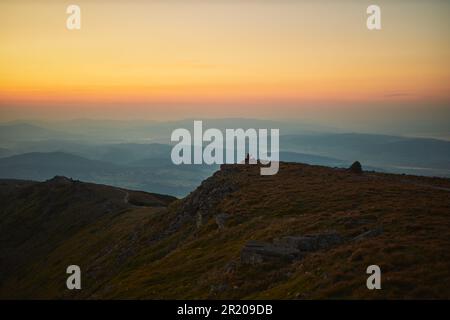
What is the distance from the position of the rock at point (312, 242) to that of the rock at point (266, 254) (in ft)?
3.34

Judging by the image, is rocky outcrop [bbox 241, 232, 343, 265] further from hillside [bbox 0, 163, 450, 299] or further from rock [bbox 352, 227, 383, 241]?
rock [bbox 352, 227, 383, 241]

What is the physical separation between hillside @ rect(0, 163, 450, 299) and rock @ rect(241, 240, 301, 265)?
0.09m

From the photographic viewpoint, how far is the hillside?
34.1 metres

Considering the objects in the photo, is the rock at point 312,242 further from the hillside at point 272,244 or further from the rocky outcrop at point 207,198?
the rocky outcrop at point 207,198

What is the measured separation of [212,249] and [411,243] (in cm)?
2374

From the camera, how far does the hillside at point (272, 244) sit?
112 feet

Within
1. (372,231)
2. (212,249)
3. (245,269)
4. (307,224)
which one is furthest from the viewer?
(212,249)

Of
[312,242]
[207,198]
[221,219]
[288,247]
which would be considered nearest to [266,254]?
[288,247]

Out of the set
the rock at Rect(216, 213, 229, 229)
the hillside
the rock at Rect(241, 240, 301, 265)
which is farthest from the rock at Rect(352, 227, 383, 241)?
the rock at Rect(216, 213, 229, 229)

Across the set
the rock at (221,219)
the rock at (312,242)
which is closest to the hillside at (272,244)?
the rock at (312,242)

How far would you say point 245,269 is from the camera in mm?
Answer: 40344

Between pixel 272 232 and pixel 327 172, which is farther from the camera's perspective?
pixel 327 172
